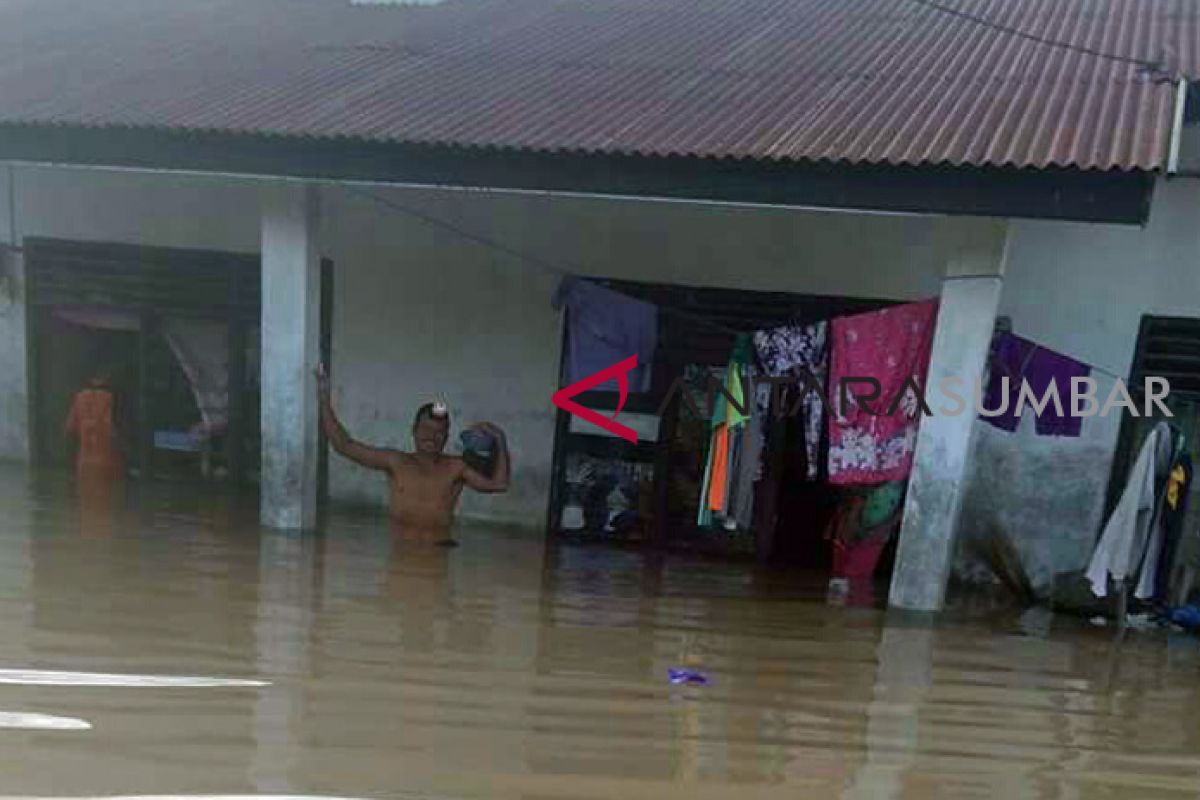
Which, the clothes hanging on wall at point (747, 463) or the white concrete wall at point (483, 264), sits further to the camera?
the white concrete wall at point (483, 264)

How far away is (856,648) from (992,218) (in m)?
2.50

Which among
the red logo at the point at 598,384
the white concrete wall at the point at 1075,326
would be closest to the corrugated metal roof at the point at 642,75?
the white concrete wall at the point at 1075,326

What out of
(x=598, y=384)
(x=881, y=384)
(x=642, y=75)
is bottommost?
(x=598, y=384)

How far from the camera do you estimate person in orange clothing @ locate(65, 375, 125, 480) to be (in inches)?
358

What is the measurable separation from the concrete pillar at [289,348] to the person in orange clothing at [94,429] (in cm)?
243

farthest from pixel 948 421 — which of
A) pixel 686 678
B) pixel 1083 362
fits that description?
pixel 686 678

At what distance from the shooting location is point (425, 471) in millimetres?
7262

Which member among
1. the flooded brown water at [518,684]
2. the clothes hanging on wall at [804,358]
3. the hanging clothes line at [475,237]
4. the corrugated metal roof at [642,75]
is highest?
the corrugated metal roof at [642,75]

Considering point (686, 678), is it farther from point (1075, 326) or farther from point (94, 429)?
point (94, 429)

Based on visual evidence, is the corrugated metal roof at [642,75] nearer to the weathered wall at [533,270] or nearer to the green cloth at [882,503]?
the weathered wall at [533,270]

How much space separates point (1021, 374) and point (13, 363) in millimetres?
8365

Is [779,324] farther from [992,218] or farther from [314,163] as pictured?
[314,163]

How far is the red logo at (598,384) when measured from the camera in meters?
8.16

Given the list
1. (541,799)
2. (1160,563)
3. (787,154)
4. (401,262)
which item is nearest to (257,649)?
(541,799)
